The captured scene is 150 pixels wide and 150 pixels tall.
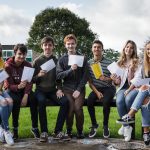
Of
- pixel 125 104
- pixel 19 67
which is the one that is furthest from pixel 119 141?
pixel 19 67

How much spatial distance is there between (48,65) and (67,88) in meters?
0.51

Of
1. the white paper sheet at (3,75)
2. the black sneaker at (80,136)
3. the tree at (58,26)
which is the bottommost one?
the black sneaker at (80,136)

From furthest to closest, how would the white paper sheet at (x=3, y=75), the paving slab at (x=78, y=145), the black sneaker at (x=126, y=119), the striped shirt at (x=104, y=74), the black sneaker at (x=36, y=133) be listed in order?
the striped shirt at (x=104, y=74)
the black sneaker at (x=36, y=133)
the white paper sheet at (x=3, y=75)
the black sneaker at (x=126, y=119)
the paving slab at (x=78, y=145)

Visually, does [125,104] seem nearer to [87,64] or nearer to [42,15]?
[87,64]

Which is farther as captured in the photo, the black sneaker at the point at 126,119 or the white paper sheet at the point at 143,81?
the white paper sheet at the point at 143,81

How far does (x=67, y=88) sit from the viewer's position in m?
8.00

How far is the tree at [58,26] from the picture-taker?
195 feet

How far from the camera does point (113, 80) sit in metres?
8.05

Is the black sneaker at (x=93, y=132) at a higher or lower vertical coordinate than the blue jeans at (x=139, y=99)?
lower

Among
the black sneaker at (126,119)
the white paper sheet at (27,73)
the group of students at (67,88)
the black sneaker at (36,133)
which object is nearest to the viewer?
the black sneaker at (126,119)

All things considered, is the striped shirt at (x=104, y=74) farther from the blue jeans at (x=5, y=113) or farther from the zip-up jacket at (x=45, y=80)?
the blue jeans at (x=5, y=113)

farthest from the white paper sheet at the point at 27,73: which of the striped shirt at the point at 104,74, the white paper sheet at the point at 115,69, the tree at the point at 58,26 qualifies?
the tree at the point at 58,26

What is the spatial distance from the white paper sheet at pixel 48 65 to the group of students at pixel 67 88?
73 millimetres

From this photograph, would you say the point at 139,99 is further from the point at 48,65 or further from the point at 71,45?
the point at 48,65
